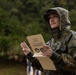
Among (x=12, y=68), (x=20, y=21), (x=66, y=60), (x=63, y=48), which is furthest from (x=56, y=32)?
(x=20, y=21)

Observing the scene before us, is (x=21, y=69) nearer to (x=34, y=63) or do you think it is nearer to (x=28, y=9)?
(x=28, y=9)

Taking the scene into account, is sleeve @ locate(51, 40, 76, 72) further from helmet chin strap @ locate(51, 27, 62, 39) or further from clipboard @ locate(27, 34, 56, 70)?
helmet chin strap @ locate(51, 27, 62, 39)

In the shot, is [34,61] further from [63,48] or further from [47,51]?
[47,51]

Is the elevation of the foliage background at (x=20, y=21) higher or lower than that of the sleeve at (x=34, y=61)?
lower

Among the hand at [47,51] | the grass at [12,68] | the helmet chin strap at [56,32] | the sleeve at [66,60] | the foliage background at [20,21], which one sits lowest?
the grass at [12,68]

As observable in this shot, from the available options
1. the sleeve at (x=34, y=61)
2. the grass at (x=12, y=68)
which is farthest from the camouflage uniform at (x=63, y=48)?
the grass at (x=12, y=68)

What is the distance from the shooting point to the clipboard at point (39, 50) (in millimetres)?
2848

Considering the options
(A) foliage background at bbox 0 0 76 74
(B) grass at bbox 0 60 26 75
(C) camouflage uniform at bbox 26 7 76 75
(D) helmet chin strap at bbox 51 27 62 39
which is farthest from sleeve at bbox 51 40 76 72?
(A) foliage background at bbox 0 0 76 74

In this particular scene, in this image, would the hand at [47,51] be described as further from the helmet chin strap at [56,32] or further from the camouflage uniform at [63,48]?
the helmet chin strap at [56,32]

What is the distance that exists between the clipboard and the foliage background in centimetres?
1119

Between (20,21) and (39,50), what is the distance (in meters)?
15.8

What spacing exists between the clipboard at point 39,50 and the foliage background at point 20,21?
11.2 m

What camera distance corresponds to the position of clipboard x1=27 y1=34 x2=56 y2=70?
2.85m

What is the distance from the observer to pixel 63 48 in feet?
9.64
